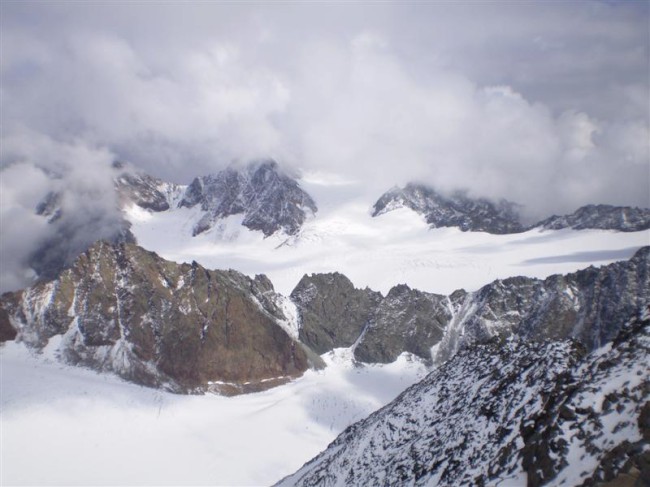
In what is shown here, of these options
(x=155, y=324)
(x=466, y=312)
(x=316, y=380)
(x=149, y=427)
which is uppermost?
(x=155, y=324)

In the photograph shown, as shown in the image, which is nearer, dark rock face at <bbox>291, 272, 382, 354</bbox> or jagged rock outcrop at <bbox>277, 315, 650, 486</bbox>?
jagged rock outcrop at <bbox>277, 315, 650, 486</bbox>

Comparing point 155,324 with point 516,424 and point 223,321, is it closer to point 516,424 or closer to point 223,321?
point 223,321

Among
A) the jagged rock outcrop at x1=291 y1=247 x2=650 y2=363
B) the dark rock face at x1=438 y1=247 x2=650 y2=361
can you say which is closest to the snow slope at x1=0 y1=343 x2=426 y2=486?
the jagged rock outcrop at x1=291 y1=247 x2=650 y2=363

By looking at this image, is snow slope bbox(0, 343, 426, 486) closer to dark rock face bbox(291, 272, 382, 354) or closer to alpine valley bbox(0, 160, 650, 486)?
alpine valley bbox(0, 160, 650, 486)

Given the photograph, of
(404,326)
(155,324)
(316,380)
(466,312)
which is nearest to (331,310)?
(404,326)

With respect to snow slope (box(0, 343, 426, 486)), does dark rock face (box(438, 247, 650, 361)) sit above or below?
above
